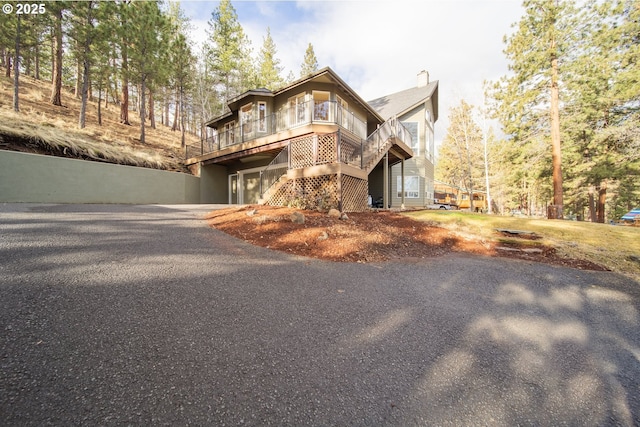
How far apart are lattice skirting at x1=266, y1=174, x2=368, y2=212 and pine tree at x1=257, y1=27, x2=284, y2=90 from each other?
2012cm

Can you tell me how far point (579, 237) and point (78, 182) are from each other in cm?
1824

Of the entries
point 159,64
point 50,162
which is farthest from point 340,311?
point 159,64

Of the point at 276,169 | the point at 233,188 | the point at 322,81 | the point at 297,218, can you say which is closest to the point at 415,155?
the point at 322,81

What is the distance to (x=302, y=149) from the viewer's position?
10008 mm

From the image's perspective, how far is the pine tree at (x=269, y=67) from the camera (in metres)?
25.4

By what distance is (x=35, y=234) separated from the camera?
164 inches

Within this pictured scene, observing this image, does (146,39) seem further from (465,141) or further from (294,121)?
(465,141)

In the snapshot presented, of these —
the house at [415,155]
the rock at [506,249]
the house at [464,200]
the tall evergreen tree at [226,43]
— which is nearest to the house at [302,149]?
the house at [415,155]

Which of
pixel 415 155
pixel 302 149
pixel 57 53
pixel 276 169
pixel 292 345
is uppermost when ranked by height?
pixel 57 53

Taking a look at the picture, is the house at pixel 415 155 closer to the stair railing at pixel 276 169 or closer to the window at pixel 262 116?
the window at pixel 262 116

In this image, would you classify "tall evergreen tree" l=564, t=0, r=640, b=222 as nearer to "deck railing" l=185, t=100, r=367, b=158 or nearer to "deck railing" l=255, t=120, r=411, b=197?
"deck railing" l=255, t=120, r=411, b=197

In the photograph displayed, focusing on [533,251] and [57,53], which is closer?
[533,251]

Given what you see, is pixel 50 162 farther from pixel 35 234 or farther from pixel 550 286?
pixel 550 286

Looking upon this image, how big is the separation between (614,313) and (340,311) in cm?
365
